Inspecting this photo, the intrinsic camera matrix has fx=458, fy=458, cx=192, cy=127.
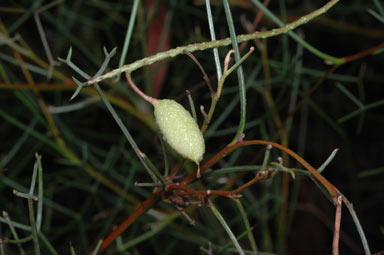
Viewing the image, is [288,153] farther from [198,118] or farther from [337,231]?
[198,118]

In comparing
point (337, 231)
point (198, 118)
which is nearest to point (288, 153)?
point (337, 231)

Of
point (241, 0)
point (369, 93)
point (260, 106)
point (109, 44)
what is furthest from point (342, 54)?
point (109, 44)

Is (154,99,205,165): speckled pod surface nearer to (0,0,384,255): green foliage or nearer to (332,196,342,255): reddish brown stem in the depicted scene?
(332,196,342,255): reddish brown stem

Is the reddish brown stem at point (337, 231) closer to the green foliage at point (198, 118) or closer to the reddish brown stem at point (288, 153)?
the reddish brown stem at point (288, 153)

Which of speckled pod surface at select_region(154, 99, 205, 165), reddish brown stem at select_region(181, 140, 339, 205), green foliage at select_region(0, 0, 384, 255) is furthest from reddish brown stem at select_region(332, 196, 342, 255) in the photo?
green foliage at select_region(0, 0, 384, 255)

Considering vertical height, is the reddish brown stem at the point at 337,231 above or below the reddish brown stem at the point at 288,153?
below

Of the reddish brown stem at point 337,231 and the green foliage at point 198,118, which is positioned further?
the green foliage at point 198,118

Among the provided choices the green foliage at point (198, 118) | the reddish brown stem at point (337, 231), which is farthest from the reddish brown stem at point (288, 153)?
the green foliage at point (198, 118)

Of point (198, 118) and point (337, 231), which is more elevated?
point (198, 118)
